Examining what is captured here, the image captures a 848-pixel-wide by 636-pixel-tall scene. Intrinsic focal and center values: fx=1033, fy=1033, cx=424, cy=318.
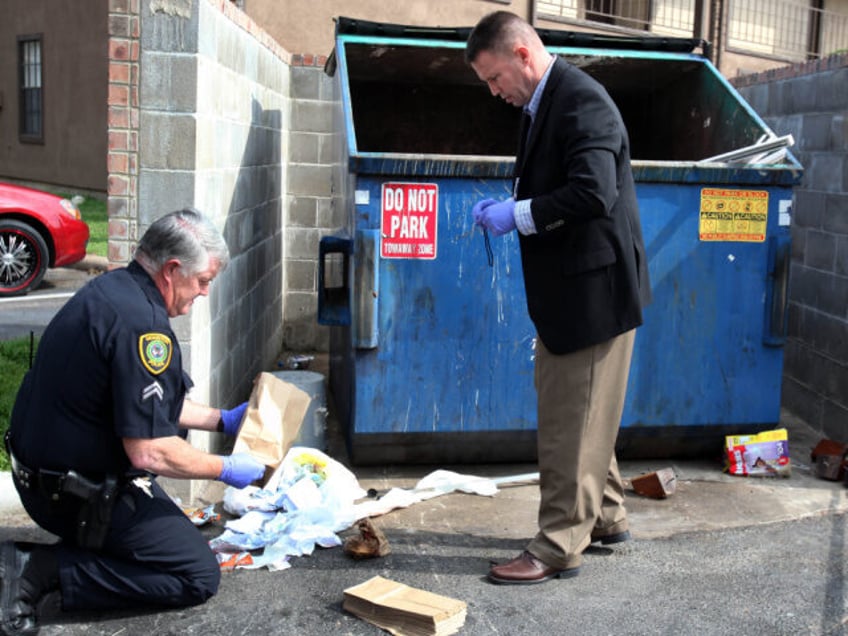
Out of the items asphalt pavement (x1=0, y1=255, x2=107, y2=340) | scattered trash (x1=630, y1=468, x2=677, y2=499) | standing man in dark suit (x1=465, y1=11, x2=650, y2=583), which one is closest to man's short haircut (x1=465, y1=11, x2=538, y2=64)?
standing man in dark suit (x1=465, y1=11, x2=650, y2=583)

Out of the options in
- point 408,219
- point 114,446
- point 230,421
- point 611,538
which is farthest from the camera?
point 408,219

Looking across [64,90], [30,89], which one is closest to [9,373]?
[64,90]

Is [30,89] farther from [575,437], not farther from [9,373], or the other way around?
[575,437]

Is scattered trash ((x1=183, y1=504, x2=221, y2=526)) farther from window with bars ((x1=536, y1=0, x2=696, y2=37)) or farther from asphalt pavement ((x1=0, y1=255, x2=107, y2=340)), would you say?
window with bars ((x1=536, y1=0, x2=696, y2=37))

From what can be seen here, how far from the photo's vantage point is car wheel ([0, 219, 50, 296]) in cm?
966

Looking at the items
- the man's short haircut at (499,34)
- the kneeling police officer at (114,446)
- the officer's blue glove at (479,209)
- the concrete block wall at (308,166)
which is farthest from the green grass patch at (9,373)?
the man's short haircut at (499,34)

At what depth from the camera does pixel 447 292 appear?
4.58m

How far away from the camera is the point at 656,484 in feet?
14.7

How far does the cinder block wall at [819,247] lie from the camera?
5.43m

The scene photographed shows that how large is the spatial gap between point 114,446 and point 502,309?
6.60ft

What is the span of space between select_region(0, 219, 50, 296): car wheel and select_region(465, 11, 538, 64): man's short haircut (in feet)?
24.2

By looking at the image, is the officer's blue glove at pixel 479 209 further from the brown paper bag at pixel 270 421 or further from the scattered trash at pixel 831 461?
the scattered trash at pixel 831 461

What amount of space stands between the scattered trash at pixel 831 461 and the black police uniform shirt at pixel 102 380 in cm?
310

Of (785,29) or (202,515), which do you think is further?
(785,29)
